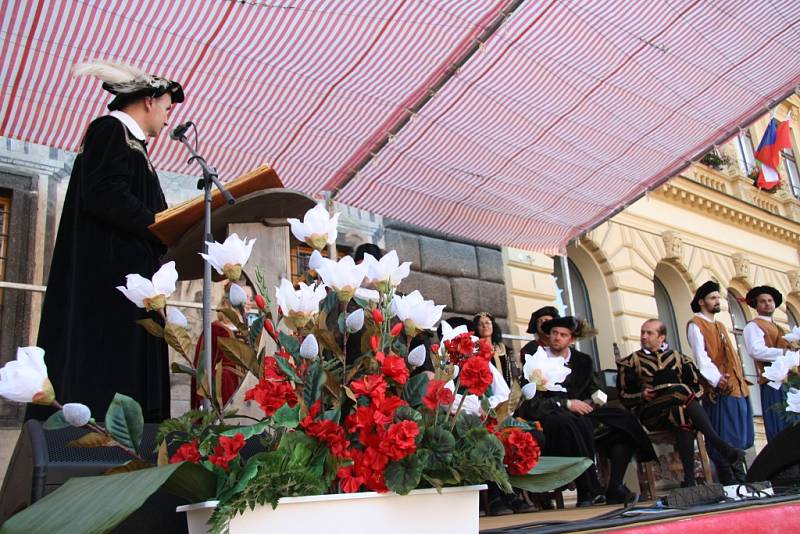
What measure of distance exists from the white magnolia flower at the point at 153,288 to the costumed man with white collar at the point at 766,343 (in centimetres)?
618

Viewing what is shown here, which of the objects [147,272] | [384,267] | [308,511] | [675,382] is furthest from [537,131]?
[308,511]

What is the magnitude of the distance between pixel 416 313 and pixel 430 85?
3.65 metres

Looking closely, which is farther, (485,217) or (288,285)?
(485,217)

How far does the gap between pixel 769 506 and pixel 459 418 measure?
134 centimetres

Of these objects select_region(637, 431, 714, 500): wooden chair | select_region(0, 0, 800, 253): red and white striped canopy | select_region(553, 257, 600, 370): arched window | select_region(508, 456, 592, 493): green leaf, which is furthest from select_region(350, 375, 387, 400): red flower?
select_region(553, 257, 600, 370): arched window

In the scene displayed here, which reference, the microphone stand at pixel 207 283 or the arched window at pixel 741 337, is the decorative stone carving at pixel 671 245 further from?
the microphone stand at pixel 207 283

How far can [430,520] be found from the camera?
1239 millimetres

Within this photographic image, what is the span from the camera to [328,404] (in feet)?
4.37

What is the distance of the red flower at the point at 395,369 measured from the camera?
123 cm

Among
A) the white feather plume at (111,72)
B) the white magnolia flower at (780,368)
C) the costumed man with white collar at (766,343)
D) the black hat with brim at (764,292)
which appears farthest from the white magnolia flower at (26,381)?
the black hat with brim at (764,292)

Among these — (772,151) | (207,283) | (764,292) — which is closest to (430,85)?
(207,283)

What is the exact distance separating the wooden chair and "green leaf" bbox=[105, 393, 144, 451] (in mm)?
4710

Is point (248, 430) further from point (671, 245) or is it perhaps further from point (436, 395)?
point (671, 245)

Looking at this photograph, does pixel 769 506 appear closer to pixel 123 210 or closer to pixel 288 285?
pixel 288 285
